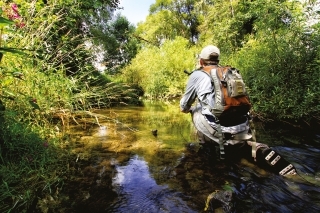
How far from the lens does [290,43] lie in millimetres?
7059

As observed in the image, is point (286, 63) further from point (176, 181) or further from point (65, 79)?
point (65, 79)

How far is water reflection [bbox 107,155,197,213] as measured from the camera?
2.50 metres

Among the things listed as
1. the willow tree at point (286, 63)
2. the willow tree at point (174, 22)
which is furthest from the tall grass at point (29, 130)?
the willow tree at point (174, 22)

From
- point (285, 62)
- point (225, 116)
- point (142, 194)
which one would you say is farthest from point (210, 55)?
point (285, 62)

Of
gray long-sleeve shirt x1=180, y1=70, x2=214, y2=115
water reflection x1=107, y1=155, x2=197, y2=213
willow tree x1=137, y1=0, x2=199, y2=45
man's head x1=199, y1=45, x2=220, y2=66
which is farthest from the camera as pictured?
willow tree x1=137, y1=0, x2=199, y2=45

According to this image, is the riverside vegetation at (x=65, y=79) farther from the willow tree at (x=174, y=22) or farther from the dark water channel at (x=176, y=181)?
the willow tree at (x=174, y=22)

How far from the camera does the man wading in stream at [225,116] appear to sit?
11.1 feet

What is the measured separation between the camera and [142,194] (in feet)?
9.32

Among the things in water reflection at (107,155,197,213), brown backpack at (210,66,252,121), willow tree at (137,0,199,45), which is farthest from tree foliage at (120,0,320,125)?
willow tree at (137,0,199,45)

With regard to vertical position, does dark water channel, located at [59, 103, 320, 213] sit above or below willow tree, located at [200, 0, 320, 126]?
below

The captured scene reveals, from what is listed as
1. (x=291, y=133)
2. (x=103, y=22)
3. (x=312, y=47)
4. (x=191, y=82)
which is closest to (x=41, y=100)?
(x=191, y=82)

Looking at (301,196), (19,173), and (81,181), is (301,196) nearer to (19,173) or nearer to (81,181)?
(81,181)

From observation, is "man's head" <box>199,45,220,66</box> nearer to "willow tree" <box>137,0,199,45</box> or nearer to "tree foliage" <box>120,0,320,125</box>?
"tree foliage" <box>120,0,320,125</box>

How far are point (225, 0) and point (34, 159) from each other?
75.7 ft
